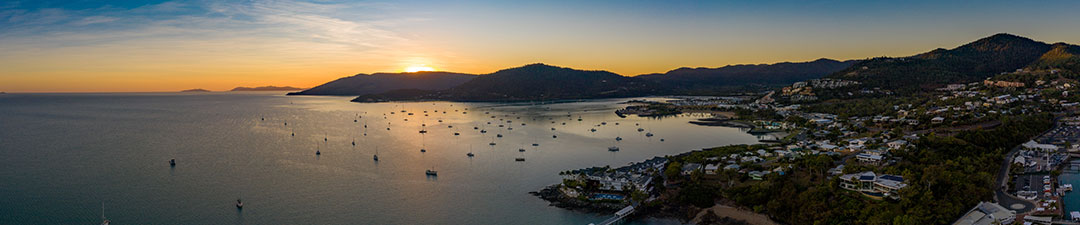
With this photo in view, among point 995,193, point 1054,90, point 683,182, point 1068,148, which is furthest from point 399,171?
point 1054,90

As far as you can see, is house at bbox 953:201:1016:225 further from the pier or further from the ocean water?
the pier

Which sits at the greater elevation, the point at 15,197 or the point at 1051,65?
the point at 1051,65

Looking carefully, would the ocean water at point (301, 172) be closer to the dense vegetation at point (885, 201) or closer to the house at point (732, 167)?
the dense vegetation at point (885, 201)

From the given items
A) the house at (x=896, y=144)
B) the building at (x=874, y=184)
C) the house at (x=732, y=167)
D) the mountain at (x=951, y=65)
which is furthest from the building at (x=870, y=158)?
the mountain at (x=951, y=65)

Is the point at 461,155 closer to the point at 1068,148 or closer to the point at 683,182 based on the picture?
the point at 683,182

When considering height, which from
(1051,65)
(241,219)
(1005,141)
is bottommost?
(241,219)

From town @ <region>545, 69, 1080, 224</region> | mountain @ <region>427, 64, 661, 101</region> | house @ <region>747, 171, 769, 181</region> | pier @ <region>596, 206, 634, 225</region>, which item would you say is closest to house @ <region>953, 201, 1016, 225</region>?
town @ <region>545, 69, 1080, 224</region>

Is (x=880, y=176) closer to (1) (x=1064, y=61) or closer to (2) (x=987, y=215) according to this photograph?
(2) (x=987, y=215)
